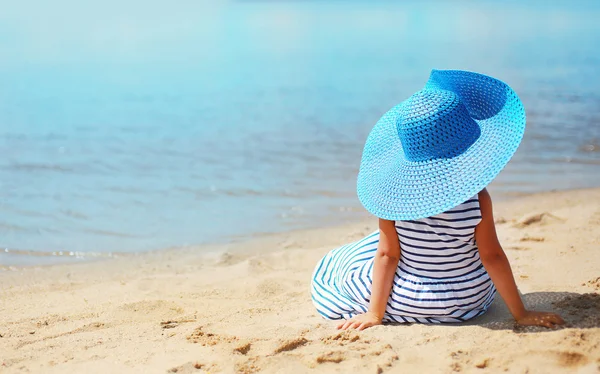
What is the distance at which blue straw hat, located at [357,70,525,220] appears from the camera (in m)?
2.57

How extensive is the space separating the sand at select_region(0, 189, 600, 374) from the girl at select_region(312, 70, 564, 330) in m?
0.11

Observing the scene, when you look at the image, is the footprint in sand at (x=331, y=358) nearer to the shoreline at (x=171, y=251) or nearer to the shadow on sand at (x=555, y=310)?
the shadow on sand at (x=555, y=310)

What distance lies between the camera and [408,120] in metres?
2.71

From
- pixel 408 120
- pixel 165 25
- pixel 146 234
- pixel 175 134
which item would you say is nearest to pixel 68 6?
pixel 165 25

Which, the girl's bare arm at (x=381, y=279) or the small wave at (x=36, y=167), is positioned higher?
the girl's bare arm at (x=381, y=279)

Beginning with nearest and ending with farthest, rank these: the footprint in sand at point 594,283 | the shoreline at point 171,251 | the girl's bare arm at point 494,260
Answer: the girl's bare arm at point 494,260 < the footprint in sand at point 594,283 < the shoreline at point 171,251

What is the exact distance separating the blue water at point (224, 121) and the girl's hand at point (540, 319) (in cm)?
296

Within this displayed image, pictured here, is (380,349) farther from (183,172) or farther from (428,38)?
(428,38)

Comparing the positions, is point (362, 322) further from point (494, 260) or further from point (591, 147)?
point (591, 147)

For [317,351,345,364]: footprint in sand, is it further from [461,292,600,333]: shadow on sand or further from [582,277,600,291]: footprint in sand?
[582,277,600,291]: footprint in sand

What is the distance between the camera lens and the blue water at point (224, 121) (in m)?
5.81

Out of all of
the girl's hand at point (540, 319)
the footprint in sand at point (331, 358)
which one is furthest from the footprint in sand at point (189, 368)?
the girl's hand at point (540, 319)

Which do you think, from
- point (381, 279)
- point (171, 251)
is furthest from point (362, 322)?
point (171, 251)

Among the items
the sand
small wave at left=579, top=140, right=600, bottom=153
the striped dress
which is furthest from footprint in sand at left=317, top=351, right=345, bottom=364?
small wave at left=579, top=140, right=600, bottom=153
